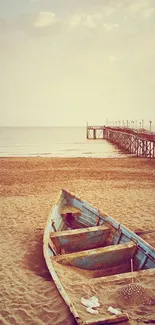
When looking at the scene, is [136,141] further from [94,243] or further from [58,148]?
[94,243]

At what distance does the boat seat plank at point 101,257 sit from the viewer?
18.0 feet

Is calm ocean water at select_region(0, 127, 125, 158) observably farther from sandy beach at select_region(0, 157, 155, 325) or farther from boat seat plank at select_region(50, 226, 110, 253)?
boat seat plank at select_region(50, 226, 110, 253)

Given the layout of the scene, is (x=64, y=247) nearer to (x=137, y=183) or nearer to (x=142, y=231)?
(x=142, y=231)

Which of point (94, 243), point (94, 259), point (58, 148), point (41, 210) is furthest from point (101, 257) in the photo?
point (58, 148)

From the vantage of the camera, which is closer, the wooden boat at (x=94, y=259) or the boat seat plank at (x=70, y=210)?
the wooden boat at (x=94, y=259)

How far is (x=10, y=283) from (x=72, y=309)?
207 centimetres

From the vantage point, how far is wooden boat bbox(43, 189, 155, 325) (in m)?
4.42

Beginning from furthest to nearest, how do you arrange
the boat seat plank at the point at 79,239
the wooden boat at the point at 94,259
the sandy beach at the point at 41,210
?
1. the boat seat plank at the point at 79,239
2. the sandy beach at the point at 41,210
3. the wooden boat at the point at 94,259

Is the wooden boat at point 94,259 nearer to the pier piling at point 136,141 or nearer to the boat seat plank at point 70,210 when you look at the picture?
the boat seat plank at point 70,210

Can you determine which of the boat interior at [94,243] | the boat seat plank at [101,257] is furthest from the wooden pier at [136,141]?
the boat seat plank at [101,257]

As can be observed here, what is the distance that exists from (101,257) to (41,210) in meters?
5.22

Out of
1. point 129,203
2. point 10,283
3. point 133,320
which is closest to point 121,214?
point 129,203

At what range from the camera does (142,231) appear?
809 centimetres

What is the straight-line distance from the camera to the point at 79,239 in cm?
642
